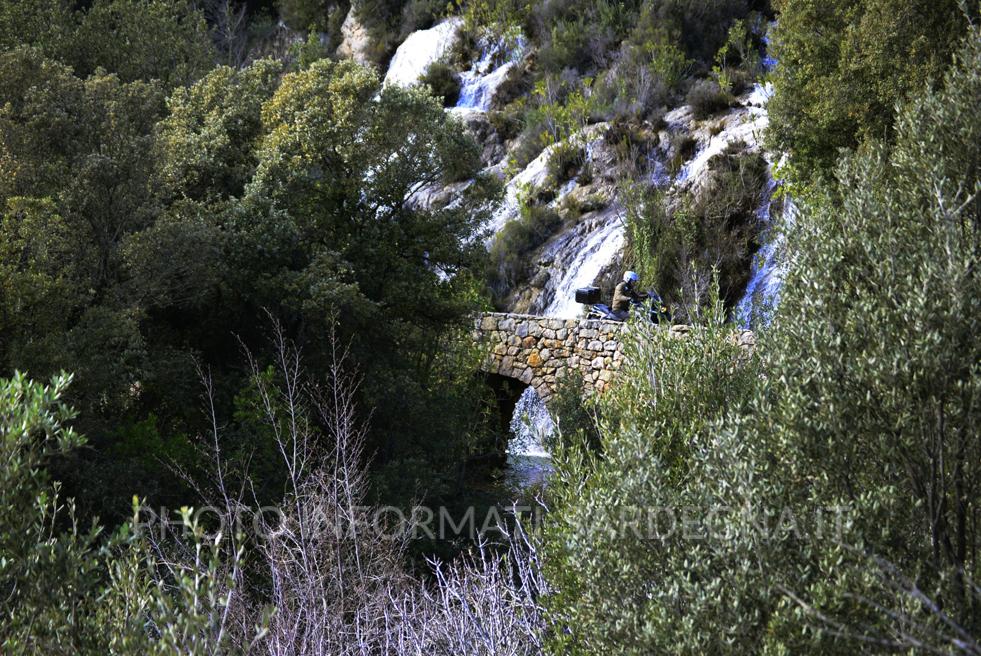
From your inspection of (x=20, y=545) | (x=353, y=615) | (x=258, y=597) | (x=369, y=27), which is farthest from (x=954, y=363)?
(x=369, y=27)

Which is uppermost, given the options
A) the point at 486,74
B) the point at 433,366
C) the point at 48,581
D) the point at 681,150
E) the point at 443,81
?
the point at 486,74

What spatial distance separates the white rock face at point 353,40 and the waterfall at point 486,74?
4915mm

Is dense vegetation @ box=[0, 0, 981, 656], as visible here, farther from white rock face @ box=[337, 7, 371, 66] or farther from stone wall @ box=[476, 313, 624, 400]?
white rock face @ box=[337, 7, 371, 66]

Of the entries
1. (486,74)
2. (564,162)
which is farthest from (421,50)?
(564,162)

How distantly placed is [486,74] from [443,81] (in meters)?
1.43

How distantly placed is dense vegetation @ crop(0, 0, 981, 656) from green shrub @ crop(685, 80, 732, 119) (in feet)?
0.25

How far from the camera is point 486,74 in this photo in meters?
31.2

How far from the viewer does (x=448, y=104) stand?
30.6 m

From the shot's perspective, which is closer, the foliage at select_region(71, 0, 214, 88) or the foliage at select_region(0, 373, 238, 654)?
the foliage at select_region(0, 373, 238, 654)

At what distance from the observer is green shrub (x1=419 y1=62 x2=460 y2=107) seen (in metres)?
30.6

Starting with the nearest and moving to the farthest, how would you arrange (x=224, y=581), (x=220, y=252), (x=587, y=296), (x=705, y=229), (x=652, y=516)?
1. (x=652, y=516)
2. (x=224, y=581)
3. (x=220, y=252)
4. (x=587, y=296)
5. (x=705, y=229)

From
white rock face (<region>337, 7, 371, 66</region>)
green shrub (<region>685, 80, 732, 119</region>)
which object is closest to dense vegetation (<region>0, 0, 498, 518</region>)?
green shrub (<region>685, 80, 732, 119</region>)

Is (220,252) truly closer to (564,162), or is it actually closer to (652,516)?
(652,516)

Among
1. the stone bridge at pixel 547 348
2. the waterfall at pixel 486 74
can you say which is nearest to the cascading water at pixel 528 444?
the stone bridge at pixel 547 348
